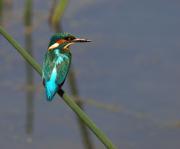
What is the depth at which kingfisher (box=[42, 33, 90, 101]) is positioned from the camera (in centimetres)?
266

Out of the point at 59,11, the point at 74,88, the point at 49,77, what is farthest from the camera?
the point at 59,11

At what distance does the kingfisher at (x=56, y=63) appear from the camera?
2.66 m

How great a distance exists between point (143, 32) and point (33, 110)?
1.38m

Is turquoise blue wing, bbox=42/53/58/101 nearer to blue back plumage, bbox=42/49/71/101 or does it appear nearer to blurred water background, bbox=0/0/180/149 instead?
blue back plumage, bbox=42/49/71/101

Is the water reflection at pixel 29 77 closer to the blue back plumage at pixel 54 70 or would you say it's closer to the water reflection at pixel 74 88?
the water reflection at pixel 74 88

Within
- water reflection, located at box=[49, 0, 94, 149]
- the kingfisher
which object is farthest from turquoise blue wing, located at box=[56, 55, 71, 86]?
water reflection, located at box=[49, 0, 94, 149]

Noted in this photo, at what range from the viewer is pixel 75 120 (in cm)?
441

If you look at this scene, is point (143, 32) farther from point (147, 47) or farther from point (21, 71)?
point (21, 71)

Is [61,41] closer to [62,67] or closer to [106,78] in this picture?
[62,67]

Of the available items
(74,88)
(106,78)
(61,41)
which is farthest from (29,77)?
A: (61,41)

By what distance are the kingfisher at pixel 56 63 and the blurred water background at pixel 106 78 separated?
1.35 m

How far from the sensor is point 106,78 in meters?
4.83

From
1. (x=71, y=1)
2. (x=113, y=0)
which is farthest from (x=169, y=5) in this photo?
(x=71, y=1)

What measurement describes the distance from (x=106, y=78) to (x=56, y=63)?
207 cm
